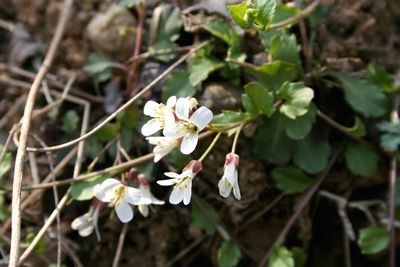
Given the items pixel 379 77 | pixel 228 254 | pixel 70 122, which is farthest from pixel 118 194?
pixel 379 77

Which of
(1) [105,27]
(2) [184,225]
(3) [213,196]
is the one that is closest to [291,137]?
(3) [213,196]

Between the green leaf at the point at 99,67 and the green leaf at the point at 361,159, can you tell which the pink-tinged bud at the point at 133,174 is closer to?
the green leaf at the point at 99,67

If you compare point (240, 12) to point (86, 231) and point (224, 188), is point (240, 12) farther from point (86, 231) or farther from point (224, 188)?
point (86, 231)

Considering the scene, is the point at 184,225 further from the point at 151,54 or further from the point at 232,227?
the point at 151,54

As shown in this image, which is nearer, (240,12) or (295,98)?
(240,12)

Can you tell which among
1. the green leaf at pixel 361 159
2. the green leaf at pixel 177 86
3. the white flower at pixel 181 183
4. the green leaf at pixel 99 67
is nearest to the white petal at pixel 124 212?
the white flower at pixel 181 183

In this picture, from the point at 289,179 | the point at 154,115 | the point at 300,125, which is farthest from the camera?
the point at 289,179

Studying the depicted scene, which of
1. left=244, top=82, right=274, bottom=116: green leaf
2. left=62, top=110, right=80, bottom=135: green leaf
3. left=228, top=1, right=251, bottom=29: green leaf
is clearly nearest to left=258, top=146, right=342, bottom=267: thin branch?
left=244, top=82, right=274, bottom=116: green leaf
